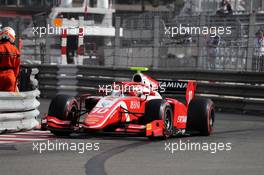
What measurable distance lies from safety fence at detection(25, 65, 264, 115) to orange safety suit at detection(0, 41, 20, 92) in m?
6.22

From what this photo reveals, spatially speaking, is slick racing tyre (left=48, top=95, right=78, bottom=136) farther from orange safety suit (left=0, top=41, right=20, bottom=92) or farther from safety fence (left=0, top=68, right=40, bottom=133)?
orange safety suit (left=0, top=41, right=20, bottom=92)

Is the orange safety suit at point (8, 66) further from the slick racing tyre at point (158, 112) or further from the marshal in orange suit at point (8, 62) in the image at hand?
the slick racing tyre at point (158, 112)

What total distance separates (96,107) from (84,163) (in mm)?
2979

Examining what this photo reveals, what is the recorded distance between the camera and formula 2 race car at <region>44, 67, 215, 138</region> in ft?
36.1

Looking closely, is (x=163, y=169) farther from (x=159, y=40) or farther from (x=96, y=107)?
(x=159, y=40)

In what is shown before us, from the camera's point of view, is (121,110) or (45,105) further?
(45,105)

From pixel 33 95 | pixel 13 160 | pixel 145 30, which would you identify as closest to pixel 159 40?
pixel 145 30

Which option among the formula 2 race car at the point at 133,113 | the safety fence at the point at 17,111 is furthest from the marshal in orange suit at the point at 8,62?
the formula 2 race car at the point at 133,113

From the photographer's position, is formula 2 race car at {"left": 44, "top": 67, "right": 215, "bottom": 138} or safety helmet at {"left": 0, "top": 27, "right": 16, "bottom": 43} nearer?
formula 2 race car at {"left": 44, "top": 67, "right": 215, "bottom": 138}

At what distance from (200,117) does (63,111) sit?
89.5 inches

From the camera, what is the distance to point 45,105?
18.5 m

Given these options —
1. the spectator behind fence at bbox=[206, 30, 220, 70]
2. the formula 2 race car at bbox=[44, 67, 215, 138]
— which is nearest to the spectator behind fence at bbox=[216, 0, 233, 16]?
the spectator behind fence at bbox=[206, 30, 220, 70]

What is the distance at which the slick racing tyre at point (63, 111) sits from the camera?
11.5 m

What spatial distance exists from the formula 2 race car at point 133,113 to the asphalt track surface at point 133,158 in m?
0.19
